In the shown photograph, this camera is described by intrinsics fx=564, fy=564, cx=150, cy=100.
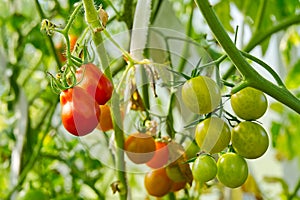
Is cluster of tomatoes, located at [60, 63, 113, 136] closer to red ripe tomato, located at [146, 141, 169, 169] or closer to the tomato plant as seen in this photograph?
the tomato plant

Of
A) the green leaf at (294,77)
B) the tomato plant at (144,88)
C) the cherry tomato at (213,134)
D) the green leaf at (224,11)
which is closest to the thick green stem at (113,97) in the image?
the tomato plant at (144,88)

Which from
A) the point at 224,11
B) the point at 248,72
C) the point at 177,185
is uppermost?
the point at 224,11

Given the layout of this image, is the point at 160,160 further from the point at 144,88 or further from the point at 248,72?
the point at 248,72

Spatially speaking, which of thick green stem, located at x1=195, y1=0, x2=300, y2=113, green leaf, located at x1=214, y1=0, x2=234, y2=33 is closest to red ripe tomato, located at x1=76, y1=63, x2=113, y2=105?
thick green stem, located at x1=195, y1=0, x2=300, y2=113

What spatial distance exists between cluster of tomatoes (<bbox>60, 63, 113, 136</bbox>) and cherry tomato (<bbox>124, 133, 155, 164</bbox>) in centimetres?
14

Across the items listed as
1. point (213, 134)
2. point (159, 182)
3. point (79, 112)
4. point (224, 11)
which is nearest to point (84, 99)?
point (79, 112)

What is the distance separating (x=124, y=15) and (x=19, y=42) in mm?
475

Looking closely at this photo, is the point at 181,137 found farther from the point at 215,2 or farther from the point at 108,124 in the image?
the point at 215,2

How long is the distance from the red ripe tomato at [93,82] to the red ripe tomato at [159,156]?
0.56ft

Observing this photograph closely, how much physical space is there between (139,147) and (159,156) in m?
0.03

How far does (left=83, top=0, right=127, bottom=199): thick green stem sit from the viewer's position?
0.50m

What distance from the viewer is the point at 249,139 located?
0.49 meters

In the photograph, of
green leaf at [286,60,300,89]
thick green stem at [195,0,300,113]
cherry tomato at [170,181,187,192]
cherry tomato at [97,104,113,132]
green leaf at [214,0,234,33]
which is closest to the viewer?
thick green stem at [195,0,300,113]

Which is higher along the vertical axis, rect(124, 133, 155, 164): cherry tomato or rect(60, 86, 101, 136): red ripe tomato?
rect(60, 86, 101, 136): red ripe tomato
